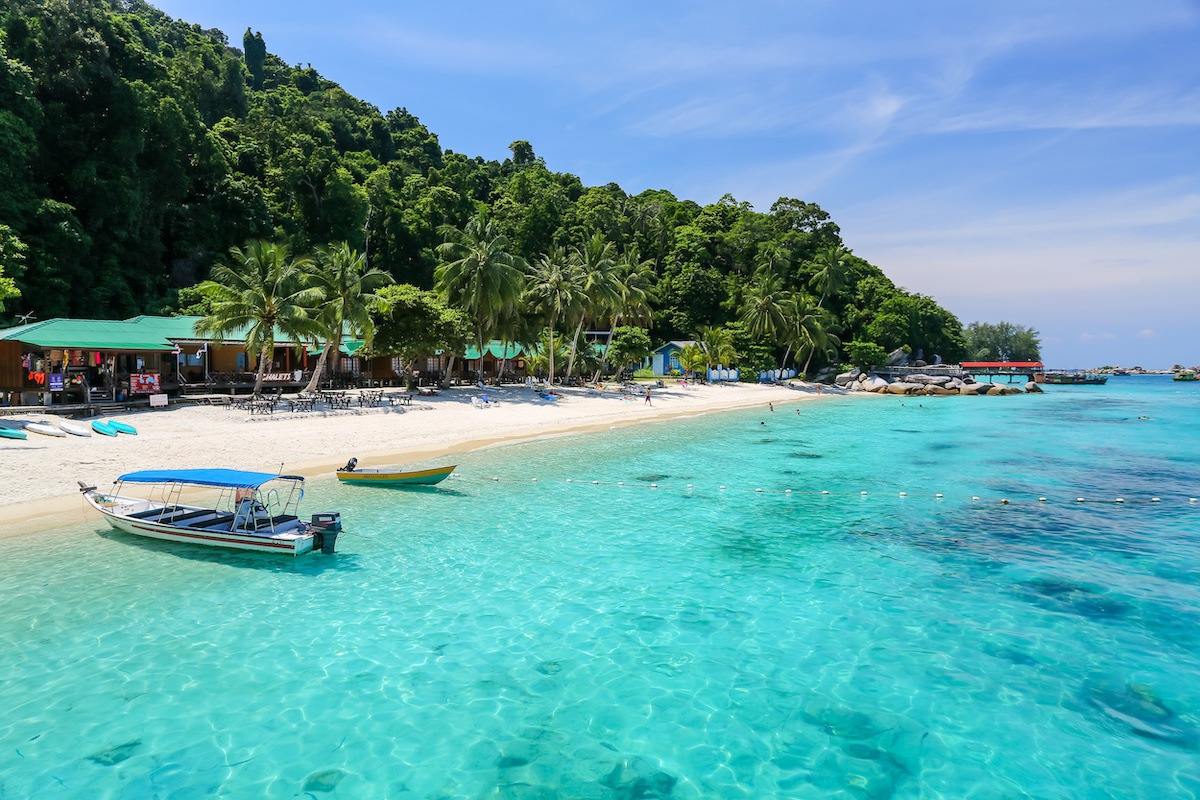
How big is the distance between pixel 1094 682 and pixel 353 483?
18853mm

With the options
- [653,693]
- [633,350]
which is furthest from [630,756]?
[633,350]

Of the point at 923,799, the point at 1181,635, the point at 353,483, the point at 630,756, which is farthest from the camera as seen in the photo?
the point at 353,483

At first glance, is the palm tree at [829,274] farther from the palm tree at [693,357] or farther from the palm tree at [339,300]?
the palm tree at [339,300]

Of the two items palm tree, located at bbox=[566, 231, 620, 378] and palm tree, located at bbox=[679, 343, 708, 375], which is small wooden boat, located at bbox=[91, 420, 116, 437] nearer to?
palm tree, located at bbox=[566, 231, 620, 378]

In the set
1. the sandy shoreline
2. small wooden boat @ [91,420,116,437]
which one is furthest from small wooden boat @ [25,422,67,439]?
small wooden boat @ [91,420,116,437]

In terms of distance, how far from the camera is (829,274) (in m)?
79.8

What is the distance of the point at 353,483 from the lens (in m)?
20.5

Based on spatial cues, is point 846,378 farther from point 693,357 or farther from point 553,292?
point 553,292

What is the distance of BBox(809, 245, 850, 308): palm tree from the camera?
79.6 meters

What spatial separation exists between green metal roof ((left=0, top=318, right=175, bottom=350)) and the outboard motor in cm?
1941

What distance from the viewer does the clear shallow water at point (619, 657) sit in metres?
7.17

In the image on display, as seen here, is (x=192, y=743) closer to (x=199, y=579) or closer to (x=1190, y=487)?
(x=199, y=579)

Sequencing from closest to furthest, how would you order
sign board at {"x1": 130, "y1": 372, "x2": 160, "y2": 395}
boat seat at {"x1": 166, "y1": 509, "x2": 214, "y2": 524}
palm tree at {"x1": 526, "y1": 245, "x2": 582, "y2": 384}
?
boat seat at {"x1": 166, "y1": 509, "x2": 214, "y2": 524} → sign board at {"x1": 130, "y1": 372, "x2": 160, "y2": 395} → palm tree at {"x1": 526, "y1": 245, "x2": 582, "y2": 384}

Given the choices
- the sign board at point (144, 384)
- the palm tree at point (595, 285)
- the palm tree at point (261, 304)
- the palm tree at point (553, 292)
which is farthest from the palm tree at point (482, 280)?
the sign board at point (144, 384)
